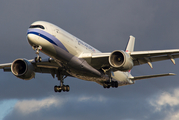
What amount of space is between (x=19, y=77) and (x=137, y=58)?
13542mm

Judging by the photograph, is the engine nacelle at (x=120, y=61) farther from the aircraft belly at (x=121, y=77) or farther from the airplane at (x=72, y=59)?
the aircraft belly at (x=121, y=77)

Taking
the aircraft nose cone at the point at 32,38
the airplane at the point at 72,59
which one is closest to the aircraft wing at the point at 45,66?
the airplane at the point at 72,59

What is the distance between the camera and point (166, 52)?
3034 centimetres

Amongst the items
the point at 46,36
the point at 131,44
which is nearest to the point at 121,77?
the point at 131,44

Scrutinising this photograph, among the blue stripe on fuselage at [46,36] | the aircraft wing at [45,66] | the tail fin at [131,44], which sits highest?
the tail fin at [131,44]

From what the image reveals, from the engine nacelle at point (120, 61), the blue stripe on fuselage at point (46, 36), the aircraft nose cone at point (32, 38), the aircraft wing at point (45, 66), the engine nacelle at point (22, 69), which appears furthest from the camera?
the engine nacelle at point (22, 69)

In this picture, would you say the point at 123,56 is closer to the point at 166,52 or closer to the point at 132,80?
the point at 166,52

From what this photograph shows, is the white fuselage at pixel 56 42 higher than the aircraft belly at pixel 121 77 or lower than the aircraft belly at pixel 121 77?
higher

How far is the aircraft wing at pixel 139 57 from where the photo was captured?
30.6 metres

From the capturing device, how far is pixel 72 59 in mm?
30125

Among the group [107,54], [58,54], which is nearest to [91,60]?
[107,54]

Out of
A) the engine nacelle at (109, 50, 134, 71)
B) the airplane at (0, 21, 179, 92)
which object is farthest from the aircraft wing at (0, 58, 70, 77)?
the engine nacelle at (109, 50, 134, 71)

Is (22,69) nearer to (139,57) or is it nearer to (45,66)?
(45,66)

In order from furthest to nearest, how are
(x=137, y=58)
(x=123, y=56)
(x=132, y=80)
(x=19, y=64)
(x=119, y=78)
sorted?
(x=132, y=80) → (x=119, y=78) → (x=19, y=64) → (x=137, y=58) → (x=123, y=56)
